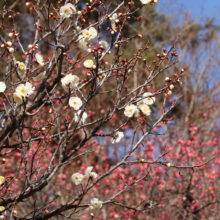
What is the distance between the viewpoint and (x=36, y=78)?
2678mm

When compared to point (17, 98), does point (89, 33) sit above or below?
above

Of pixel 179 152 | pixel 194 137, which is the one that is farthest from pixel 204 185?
pixel 194 137

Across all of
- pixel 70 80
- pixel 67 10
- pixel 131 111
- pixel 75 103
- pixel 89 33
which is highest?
pixel 67 10

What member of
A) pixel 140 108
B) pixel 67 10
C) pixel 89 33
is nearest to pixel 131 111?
pixel 140 108

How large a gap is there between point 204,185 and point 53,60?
4.81 meters

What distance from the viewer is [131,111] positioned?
237cm

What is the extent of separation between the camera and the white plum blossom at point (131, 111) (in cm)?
236

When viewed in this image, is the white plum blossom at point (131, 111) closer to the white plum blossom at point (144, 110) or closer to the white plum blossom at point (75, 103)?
the white plum blossom at point (144, 110)

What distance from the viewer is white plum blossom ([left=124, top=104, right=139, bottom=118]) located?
236cm

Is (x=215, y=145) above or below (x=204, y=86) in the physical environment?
below

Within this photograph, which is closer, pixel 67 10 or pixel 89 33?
pixel 67 10

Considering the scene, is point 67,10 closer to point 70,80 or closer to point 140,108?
point 70,80

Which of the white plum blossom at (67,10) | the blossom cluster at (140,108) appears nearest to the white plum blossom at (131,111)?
the blossom cluster at (140,108)

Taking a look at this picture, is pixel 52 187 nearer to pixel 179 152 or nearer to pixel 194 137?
pixel 179 152
